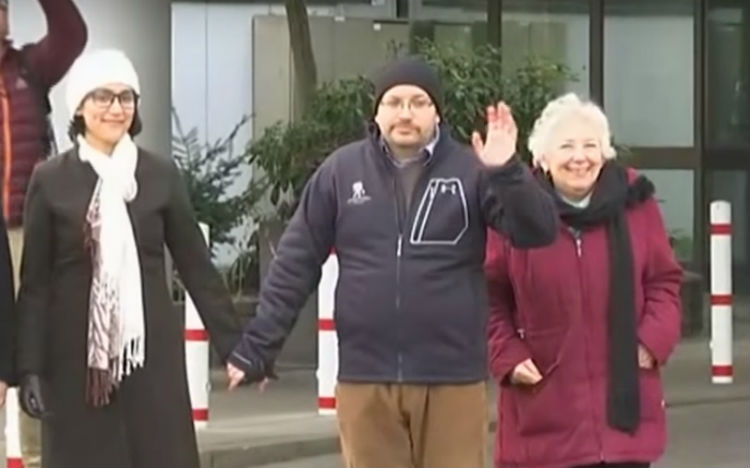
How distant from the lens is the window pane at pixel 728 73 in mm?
20453

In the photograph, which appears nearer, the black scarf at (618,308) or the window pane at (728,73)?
the black scarf at (618,308)

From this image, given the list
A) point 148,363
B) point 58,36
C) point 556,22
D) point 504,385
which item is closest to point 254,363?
point 148,363

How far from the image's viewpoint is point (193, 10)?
64.0 feet

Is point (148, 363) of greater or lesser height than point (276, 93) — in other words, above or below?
below

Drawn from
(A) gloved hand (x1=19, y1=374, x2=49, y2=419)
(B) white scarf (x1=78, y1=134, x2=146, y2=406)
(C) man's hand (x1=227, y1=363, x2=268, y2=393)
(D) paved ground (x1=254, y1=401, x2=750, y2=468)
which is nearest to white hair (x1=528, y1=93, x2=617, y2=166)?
(C) man's hand (x1=227, y1=363, x2=268, y2=393)

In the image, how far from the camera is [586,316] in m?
6.10

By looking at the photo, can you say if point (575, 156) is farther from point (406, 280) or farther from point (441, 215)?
point (406, 280)

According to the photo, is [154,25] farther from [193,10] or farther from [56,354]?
[56,354]

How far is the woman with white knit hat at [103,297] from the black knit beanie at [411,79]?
30.4 inches

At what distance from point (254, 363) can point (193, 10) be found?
44.6 ft

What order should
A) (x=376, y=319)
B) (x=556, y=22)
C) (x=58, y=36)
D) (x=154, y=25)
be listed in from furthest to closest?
(x=556, y=22)
(x=154, y=25)
(x=58, y=36)
(x=376, y=319)

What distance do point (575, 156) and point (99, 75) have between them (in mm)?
1522

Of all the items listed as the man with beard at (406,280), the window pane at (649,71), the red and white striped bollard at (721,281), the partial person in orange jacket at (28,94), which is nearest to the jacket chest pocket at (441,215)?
the man with beard at (406,280)

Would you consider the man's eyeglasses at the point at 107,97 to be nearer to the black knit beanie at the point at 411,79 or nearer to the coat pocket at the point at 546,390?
the black knit beanie at the point at 411,79
